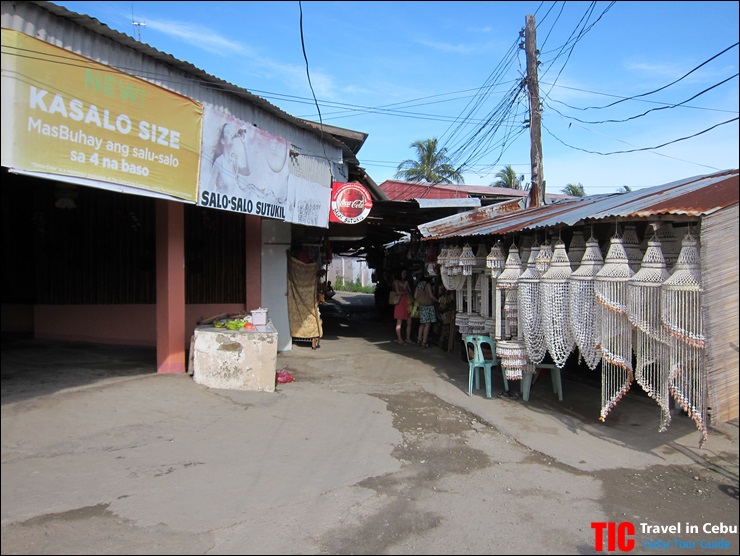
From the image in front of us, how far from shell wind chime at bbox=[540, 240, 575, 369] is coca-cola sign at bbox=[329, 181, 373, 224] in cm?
448

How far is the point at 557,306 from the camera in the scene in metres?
5.65

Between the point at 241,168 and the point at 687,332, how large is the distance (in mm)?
5448

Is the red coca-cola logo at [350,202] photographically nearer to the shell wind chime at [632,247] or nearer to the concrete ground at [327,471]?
the concrete ground at [327,471]

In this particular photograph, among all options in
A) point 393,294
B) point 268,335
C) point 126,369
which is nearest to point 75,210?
point 126,369

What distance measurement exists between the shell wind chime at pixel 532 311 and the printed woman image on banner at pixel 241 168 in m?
3.82

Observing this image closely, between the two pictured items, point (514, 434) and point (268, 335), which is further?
point (268, 335)

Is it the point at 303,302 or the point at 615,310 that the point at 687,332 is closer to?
the point at 615,310

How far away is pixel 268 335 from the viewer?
654 cm

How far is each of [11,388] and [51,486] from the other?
0.82 metres

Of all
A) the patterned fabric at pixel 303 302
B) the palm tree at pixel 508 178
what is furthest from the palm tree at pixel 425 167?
the patterned fabric at pixel 303 302

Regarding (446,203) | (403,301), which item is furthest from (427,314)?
(446,203)

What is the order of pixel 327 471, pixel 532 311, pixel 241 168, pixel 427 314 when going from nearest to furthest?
pixel 327 471 < pixel 532 311 < pixel 241 168 < pixel 427 314

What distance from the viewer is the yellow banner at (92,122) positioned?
3.65m

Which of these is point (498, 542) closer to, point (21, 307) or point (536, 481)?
point (536, 481)
